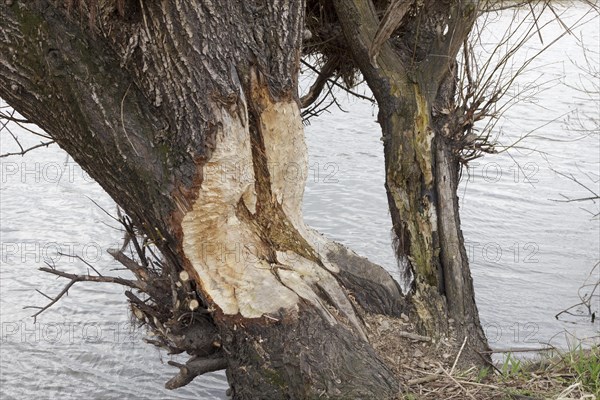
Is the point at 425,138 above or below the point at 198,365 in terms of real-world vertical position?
above

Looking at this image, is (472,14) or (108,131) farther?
(472,14)

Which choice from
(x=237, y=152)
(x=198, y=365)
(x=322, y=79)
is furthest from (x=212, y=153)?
(x=322, y=79)

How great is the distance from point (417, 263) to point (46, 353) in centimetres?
337

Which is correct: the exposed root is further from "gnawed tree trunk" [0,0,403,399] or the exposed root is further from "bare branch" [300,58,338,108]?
"bare branch" [300,58,338,108]

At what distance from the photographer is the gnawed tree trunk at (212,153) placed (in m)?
2.95

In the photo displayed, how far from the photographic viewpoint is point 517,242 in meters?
8.03

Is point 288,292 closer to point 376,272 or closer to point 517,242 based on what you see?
point 376,272

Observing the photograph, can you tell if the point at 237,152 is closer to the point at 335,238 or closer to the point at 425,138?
the point at 425,138

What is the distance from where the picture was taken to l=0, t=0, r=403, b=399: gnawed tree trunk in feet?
9.66

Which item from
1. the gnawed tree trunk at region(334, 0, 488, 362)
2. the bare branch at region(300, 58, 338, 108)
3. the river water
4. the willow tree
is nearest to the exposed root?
the willow tree

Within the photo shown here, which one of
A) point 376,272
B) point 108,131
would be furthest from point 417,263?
point 108,131

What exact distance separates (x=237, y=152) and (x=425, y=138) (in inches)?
48.7

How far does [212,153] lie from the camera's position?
3053mm

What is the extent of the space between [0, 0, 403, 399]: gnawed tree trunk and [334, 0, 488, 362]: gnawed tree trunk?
675 mm
